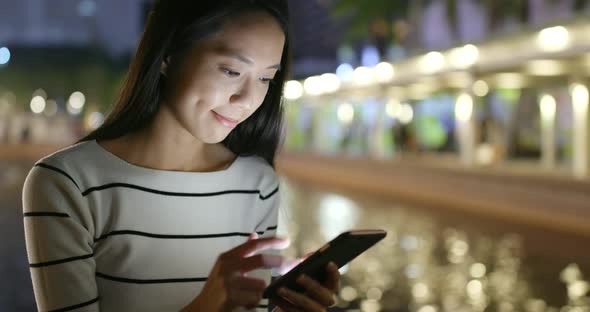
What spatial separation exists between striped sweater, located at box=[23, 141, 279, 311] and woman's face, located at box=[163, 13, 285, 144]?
0.14 m

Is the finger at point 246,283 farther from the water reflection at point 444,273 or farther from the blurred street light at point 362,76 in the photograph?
the blurred street light at point 362,76

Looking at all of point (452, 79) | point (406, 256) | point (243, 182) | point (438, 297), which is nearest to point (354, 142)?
point (452, 79)

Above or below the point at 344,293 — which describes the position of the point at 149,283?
above

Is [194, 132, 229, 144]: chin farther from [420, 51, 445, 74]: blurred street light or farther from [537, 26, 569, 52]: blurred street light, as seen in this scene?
[420, 51, 445, 74]: blurred street light

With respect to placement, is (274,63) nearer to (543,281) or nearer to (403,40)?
(543,281)

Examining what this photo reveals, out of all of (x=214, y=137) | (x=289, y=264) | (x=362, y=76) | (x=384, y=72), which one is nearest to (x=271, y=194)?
(x=214, y=137)

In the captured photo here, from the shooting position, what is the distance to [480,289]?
22.1 ft

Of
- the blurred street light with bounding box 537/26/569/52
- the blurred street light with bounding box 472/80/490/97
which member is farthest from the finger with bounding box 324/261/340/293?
the blurred street light with bounding box 472/80/490/97

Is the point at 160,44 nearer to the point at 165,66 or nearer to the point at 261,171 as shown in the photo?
the point at 165,66

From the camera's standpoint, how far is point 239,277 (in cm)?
138

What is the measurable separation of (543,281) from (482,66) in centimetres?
1363

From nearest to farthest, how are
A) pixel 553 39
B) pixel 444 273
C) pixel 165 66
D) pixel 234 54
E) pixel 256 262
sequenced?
1. pixel 256 262
2. pixel 234 54
3. pixel 165 66
4. pixel 444 273
5. pixel 553 39

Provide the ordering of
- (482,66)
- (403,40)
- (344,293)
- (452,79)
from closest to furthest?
(344,293), (482,66), (452,79), (403,40)

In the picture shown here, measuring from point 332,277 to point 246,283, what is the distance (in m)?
0.19
